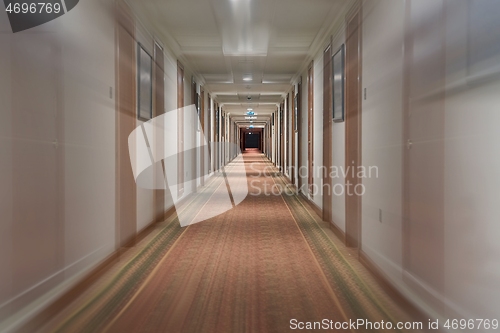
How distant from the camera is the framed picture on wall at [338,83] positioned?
5.52m

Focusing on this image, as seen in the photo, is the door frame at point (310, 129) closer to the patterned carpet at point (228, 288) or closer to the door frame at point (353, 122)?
the patterned carpet at point (228, 288)

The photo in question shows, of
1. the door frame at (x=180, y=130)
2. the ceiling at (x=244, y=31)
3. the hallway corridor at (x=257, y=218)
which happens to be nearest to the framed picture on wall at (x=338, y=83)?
the hallway corridor at (x=257, y=218)

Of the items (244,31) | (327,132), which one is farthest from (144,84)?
(327,132)

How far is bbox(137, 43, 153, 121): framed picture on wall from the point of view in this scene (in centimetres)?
556

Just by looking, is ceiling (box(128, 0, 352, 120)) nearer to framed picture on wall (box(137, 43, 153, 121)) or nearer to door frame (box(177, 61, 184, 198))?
door frame (box(177, 61, 184, 198))

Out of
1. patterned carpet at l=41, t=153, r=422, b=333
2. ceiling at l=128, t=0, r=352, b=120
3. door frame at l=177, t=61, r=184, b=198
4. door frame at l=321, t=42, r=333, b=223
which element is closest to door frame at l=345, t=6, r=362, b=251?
patterned carpet at l=41, t=153, r=422, b=333

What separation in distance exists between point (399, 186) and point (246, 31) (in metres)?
3.96

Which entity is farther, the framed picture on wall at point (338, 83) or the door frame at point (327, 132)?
the door frame at point (327, 132)

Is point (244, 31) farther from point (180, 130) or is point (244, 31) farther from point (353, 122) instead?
point (180, 130)

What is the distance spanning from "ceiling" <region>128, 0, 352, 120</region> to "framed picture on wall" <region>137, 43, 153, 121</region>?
49 centimetres

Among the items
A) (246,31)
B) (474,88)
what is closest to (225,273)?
(474,88)

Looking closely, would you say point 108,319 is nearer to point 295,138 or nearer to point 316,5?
point 316,5

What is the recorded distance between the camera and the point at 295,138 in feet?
38.5

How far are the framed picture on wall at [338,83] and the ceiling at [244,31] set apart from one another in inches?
19.2
